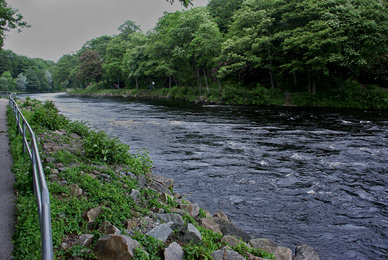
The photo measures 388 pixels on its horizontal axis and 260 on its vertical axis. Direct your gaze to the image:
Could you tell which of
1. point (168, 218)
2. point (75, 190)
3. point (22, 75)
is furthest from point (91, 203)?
point (22, 75)

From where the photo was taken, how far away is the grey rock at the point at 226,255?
360cm

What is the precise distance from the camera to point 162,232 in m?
3.91

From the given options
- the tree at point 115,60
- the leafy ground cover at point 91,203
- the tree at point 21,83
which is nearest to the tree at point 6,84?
the tree at point 21,83

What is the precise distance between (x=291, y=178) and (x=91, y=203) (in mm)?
5833

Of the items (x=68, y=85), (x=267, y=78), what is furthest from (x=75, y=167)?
(x=68, y=85)

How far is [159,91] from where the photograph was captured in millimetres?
52688

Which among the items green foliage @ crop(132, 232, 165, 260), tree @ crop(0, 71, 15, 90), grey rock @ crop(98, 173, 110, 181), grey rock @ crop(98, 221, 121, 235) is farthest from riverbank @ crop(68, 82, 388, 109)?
tree @ crop(0, 71, 15, 90)

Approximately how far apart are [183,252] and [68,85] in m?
141

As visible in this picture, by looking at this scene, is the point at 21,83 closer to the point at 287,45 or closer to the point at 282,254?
the point at 287,45

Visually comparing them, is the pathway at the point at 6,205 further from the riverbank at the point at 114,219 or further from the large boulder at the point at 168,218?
the large boulder at the point at 168,218

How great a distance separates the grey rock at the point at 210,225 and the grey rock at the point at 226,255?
1.01 metres

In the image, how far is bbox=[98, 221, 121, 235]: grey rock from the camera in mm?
3680

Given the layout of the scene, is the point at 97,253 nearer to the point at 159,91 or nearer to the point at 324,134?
the point at 324,134

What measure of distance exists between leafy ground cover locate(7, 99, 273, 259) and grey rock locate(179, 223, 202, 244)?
0.30 feet
